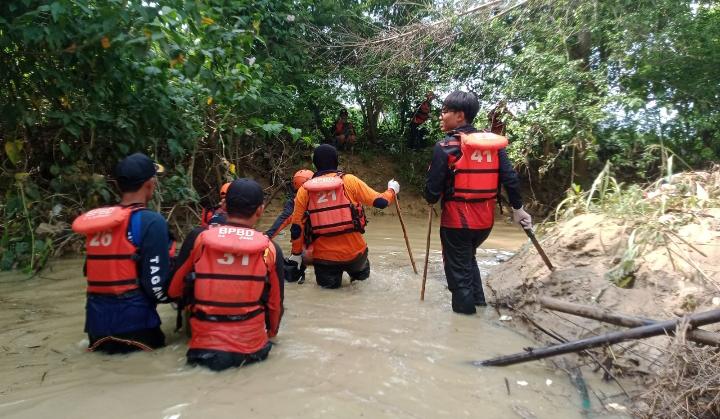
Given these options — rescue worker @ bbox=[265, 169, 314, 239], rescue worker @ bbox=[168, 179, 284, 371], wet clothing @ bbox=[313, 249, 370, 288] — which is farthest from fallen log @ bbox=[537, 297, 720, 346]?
rescue worker @ bbox=[265, 169, 314, 239]

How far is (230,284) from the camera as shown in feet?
9.03

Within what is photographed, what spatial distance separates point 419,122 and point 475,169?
7959 mm

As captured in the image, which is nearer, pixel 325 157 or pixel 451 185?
pixel 451 185

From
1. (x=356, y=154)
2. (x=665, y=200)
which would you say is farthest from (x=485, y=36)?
(x=665, y=200)

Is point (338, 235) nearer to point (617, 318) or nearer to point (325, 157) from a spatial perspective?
point (325, 157)

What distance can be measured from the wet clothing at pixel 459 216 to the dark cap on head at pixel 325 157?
1.07 meters

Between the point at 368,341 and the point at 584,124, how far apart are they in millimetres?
5551

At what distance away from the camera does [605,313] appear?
2.41 metres

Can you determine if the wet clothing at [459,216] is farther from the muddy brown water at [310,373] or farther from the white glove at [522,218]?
the muddy brown water at [310,373]

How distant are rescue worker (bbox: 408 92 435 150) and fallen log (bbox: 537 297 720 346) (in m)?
7.72

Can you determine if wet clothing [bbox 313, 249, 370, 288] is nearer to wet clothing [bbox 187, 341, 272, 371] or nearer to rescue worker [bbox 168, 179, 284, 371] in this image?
rescue worker [bbox 168, 179, 284, 371]

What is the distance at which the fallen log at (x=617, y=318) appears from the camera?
2.09 m

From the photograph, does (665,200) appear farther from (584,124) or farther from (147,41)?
(147,41)

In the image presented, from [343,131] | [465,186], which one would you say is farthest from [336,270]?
[343,131]
